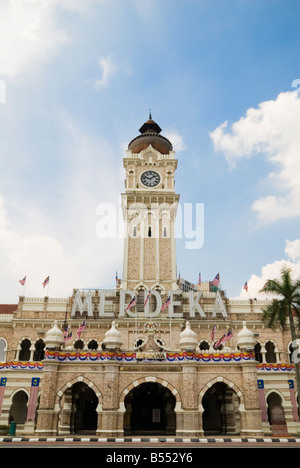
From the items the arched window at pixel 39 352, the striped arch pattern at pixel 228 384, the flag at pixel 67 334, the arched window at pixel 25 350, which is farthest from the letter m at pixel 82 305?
the striped arch pattern at pixel 228 384

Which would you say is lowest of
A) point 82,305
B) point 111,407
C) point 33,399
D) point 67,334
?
point 111,407

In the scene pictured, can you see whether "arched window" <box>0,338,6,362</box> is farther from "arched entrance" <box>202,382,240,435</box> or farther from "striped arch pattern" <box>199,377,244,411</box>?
"striped arch pattern" <box>199,377,244,411</box>

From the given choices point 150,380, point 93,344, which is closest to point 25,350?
point 93,344

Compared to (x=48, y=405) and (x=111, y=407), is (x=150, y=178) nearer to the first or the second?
(x=111, y=407)

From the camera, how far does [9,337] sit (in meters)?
37.1

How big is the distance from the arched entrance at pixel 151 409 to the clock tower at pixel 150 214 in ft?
33.1

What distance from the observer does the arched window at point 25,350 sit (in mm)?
36259

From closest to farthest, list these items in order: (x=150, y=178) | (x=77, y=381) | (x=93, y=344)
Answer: (x=77, y=381)
(x=93, y=344)
(x=150, y=178)

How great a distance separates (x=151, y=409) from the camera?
31.0 meters

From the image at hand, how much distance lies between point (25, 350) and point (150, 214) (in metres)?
19.2

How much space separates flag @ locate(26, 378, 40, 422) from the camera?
98.6ft

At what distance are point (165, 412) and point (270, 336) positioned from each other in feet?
44.4

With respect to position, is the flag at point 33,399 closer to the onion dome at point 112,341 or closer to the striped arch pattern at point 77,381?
the striped arch pattern at point 77,381
